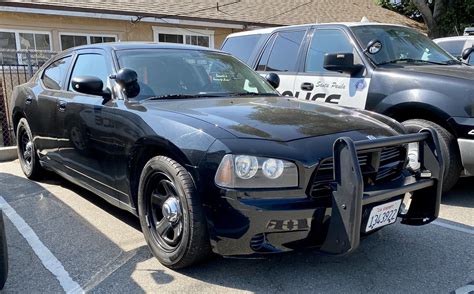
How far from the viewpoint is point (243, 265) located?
10.8 ft

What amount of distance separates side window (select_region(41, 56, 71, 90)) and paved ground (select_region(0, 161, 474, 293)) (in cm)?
152

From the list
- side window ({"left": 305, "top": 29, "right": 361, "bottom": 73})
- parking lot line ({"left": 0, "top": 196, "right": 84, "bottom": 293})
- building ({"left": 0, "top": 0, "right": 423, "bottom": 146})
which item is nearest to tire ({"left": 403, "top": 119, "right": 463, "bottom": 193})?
side window ({"left": 305, "top": 29, "right": 361, "bottom": 73})

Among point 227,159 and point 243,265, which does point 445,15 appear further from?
point 227,159

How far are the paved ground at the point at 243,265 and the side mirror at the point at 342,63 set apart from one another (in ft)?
6.11

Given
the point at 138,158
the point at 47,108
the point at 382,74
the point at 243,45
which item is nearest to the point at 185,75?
the point at 138,158

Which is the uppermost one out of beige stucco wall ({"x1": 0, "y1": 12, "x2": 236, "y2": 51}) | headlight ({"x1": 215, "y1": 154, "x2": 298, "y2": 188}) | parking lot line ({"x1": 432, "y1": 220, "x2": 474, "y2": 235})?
beige stucco wall ({"x1": 0, "y1": 12, "x2": 236, "y2": 51})

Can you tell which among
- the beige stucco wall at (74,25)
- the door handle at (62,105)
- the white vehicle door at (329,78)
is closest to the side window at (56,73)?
the door handle at (62,105)

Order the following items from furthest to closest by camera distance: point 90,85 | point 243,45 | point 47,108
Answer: point 243,45 → point 47,108 → point 90,85

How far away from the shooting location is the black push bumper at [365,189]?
8.51 feet

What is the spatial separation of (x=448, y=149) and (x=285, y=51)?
2552 mm

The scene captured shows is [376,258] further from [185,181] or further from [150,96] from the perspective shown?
[150,96]

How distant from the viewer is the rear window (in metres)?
6.63

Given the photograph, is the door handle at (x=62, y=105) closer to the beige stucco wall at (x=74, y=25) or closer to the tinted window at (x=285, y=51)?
the tinted window at (x=285, y=51)

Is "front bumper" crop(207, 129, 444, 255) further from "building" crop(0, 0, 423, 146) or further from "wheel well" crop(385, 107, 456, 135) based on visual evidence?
"building" crop(0, 0, 423, 146)
